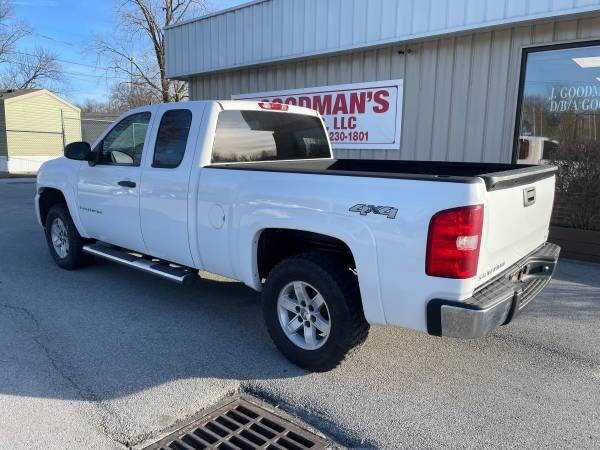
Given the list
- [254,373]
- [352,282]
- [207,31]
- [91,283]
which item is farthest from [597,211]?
[207,31]

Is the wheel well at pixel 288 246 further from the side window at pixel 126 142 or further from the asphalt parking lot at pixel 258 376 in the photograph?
the side window at pixel 126 142

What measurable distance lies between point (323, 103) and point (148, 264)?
6411mm

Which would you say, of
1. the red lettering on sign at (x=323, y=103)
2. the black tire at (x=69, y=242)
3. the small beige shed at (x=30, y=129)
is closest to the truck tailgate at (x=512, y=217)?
the black tire at (x=69, y=242)

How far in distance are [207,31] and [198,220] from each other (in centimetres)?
922

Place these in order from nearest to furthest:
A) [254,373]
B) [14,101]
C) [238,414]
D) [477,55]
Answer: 1. [238,414]
2. [254,373]
3. [477,55]
4. [14,101]

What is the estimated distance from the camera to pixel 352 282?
3346 mm

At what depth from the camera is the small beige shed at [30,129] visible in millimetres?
27172

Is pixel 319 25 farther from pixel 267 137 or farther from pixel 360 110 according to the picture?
pixel 267 137

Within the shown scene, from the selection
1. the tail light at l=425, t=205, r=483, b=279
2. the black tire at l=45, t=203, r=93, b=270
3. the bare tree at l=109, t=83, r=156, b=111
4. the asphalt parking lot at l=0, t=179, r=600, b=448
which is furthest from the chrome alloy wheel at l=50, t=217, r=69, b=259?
the bare tree at l=109, t=83, r=156, b=111

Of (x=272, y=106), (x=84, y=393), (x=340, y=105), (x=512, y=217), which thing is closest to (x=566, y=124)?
(x=340, y=105)

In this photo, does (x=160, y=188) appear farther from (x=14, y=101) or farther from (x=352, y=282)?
(x=14, y=101)

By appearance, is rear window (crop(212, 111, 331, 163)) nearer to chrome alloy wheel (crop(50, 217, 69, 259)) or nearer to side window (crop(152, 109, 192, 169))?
side window (crop(152, 109, 192, 169))

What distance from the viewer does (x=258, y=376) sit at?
3.50 meters

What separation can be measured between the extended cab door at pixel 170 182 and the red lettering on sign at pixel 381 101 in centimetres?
529
